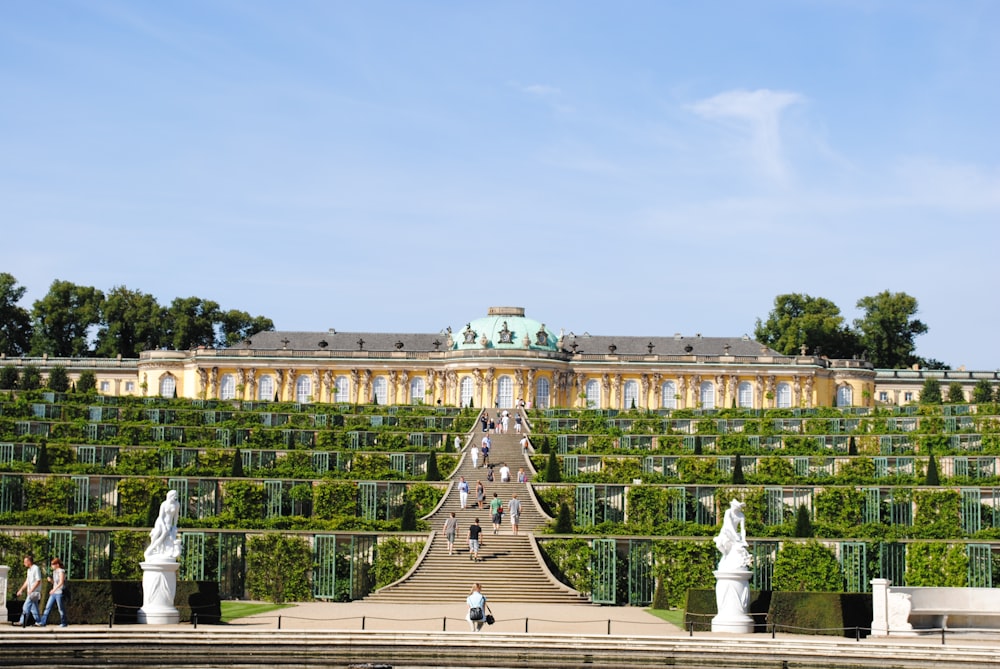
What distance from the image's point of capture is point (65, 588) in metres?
28.5

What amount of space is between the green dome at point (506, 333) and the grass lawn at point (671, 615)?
2115 inches

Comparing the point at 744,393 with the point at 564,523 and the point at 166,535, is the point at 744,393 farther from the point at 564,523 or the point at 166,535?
the point at 166,535

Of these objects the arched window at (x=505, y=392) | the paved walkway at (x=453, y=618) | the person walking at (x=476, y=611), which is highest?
the arched window at (x=505, y=392)

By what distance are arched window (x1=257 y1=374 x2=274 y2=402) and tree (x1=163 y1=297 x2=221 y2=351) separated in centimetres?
1033

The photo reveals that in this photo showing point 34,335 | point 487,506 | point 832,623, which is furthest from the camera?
point 34,335

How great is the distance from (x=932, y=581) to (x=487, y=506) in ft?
45.3

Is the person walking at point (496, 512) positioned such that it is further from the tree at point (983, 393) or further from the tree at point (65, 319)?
the tree at point (65, 319)

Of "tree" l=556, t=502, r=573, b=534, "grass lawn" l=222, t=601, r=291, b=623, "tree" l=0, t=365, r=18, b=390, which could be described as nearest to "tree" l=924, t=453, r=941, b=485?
"tree" l=556, t=502, r=573, b=534

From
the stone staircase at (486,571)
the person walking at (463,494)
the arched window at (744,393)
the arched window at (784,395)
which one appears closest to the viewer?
the stone staircase at (486,571)

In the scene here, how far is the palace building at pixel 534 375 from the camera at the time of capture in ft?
301

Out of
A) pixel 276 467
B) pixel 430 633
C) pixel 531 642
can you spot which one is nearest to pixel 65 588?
pixel 430 633

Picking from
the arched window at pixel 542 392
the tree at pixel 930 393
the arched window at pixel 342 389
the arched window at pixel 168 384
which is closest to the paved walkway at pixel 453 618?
the tree at pixel 930 393

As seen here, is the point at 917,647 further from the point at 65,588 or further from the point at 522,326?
the point at 522,326

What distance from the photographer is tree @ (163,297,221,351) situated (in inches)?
4028
